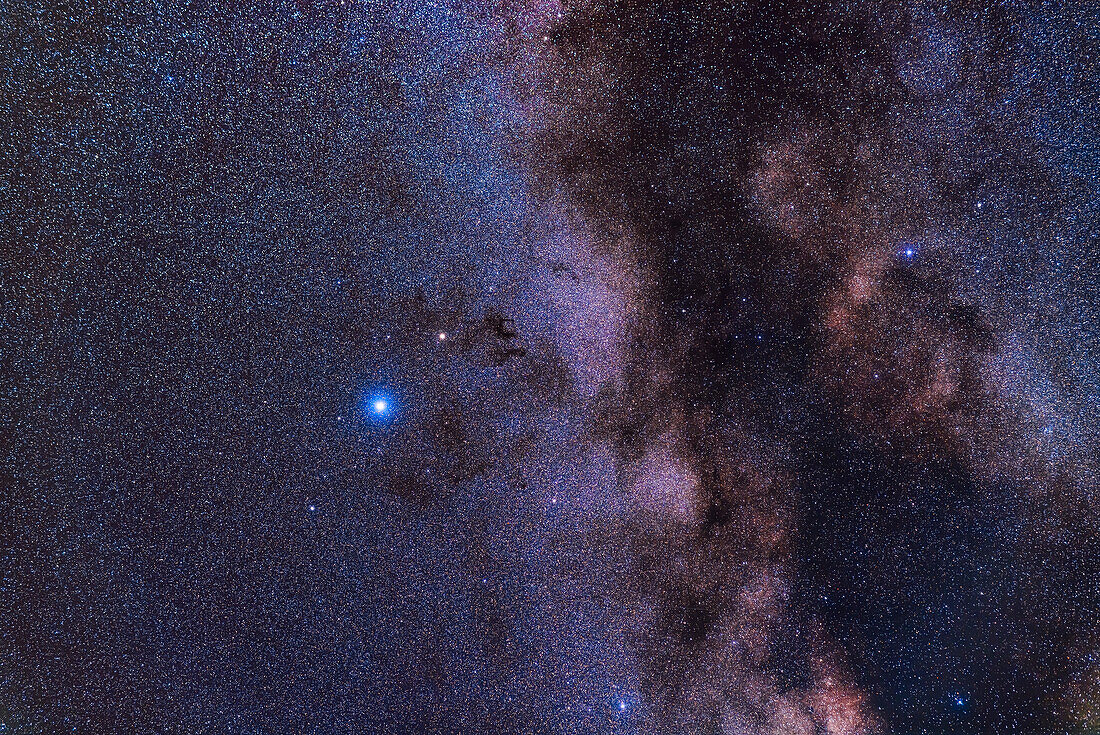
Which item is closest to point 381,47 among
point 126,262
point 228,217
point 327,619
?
point 228,217

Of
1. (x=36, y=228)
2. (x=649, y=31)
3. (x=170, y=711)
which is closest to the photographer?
(x=36, y=228)

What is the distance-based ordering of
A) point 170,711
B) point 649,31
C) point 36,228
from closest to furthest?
point 36,228
point 649,31
point 170,711

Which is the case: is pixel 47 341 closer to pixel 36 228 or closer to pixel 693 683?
pixel 36 228

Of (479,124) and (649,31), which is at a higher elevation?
(649,31)

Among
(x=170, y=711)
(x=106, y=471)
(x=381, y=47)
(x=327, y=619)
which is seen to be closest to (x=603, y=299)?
(x=381, y=47)

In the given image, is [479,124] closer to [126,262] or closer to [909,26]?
[126,262]

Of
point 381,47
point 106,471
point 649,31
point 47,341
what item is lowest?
point 106,471

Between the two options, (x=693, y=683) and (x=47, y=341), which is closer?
(x=47, y=341)
